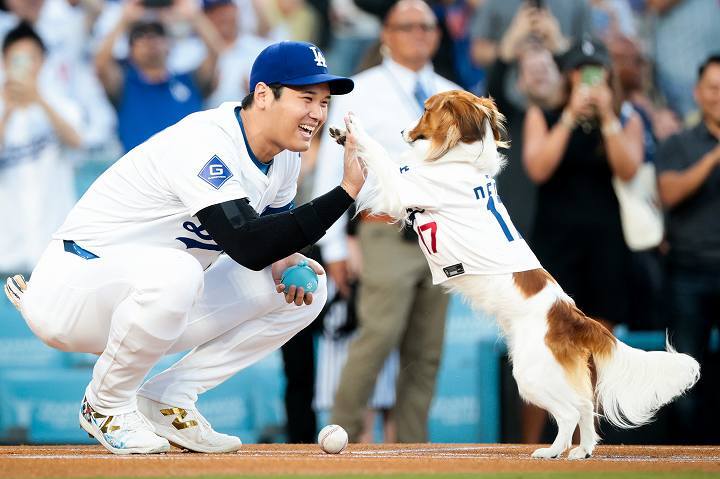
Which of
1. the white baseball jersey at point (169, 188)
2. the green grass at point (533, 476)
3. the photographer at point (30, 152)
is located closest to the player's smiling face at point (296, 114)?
the white baseball jersey at point (169, 188)

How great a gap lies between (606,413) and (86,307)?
2152 millimetres

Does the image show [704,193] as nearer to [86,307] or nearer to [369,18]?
[369,18]

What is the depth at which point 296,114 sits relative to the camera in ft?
15.7

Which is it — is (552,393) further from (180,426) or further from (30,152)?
(30,152)

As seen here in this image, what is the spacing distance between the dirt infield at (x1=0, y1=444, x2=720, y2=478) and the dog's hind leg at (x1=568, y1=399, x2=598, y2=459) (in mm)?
62

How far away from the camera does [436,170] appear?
5.12m

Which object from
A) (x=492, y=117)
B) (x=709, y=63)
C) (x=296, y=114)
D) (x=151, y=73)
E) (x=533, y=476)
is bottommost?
(x=533, y=476)

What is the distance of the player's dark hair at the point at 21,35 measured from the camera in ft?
24.4

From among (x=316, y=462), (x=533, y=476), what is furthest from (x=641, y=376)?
(x=316, y=462)

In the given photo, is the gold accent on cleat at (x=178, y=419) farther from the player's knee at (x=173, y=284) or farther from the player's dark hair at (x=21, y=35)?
the player's dark hair at (x=21, y=35)

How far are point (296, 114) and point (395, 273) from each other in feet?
6.86

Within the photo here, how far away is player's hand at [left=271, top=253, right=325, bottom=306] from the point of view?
196 inches

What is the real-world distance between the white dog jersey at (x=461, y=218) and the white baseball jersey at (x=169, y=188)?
2.05 feet

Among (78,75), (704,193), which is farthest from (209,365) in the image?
(704,193)
